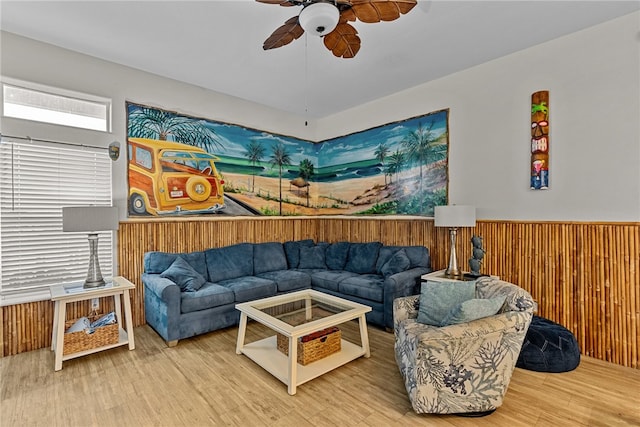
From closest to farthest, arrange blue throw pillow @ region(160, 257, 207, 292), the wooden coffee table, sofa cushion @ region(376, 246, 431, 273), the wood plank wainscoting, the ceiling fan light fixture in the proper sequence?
the ceiling fan light fixture, the wooden coffee table, the wood plank wainscoting, blue throw pillow @ region(160, 257, 207, 292), sofa cushion @ region(376, 246, 431, 273)

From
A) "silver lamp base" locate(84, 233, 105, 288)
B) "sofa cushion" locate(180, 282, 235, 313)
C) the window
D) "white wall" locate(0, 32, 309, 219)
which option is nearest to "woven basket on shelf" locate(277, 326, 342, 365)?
"sofa cushion" locate(180, 282, 235, 313)

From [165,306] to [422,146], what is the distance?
141 inches

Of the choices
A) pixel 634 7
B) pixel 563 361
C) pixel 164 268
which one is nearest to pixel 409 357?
pixel 563 361

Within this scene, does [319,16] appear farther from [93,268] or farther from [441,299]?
[93,268]

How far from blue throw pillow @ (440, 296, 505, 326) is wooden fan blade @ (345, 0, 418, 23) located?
6.34 feet

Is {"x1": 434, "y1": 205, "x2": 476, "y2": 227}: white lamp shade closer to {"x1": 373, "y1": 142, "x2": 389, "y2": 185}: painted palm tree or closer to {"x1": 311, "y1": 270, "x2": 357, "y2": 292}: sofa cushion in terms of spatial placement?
{"x1": 373, "y1": 142, "x2": 389, "y2": 185}: painted palm tree

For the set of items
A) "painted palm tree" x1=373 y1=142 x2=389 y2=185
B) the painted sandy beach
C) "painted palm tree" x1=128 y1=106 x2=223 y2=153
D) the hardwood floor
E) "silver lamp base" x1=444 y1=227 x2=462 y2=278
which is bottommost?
the hardwood floor

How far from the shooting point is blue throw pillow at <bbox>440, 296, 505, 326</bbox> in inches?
82.1

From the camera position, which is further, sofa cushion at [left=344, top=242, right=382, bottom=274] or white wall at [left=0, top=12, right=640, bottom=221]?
sofa cushion at [left=344, top=242, right=382, bottom=274]

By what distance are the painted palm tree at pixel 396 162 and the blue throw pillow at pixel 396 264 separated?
1217 millimetres

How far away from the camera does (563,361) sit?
2.54 m

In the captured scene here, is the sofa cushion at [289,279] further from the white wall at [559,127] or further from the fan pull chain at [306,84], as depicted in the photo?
the fan pull chain at [306,84]

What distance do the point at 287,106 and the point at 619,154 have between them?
13.1 ft

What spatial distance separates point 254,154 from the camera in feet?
15.5
